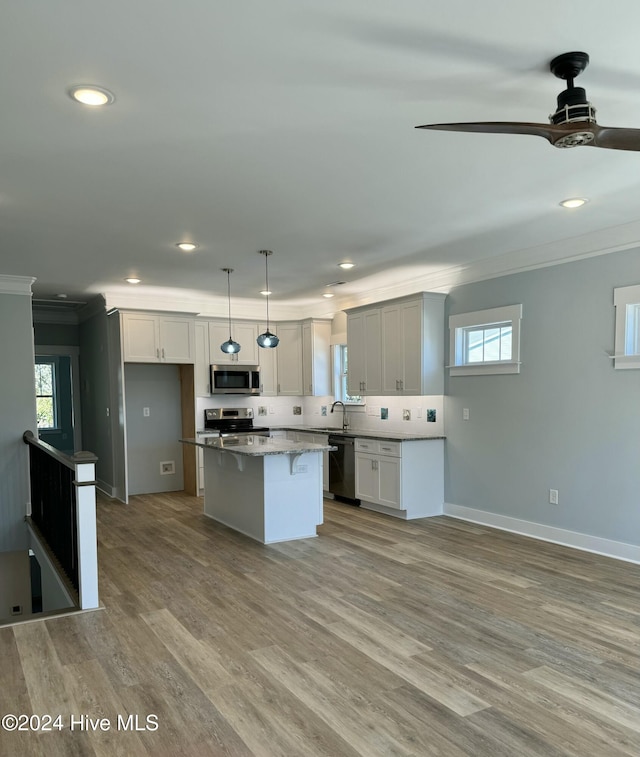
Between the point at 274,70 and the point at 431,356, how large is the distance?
4.26m

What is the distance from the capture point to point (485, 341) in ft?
19.2

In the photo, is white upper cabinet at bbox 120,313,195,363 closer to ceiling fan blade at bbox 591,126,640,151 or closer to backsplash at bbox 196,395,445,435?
backsplash at bbox 196,395,445,435

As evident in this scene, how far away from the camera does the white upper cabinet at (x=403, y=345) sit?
611 cm

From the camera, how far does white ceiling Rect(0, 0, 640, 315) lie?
1979mm

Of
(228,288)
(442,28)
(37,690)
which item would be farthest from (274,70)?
(228,288)

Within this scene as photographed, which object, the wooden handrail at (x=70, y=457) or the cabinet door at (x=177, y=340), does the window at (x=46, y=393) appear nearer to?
the cabinet door at (x=177, y=340)

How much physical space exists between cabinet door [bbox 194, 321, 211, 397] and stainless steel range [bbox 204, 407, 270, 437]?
0.31 metres

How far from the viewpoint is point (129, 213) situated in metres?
4.00

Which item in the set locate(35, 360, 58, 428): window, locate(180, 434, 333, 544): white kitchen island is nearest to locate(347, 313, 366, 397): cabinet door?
locate(180, 434, 333, 544): white kitchen island

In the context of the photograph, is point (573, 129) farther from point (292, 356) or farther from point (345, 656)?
A: point (292, 356)

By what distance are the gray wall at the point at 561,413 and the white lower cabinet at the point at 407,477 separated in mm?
360

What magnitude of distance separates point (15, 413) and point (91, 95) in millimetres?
4669

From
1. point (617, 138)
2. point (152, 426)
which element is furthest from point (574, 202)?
point (152, 426)

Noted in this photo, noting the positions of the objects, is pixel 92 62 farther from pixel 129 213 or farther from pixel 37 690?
pixel 37 690
